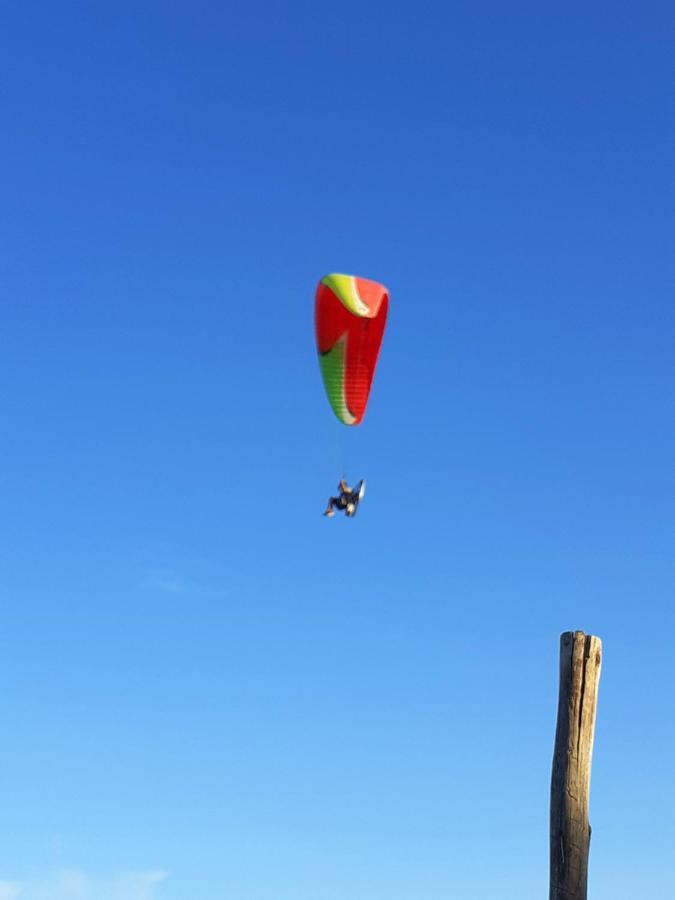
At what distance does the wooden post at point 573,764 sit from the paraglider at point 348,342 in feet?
44.4

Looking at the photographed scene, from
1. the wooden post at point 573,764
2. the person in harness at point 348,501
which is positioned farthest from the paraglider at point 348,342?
the wooden post at point 573,764

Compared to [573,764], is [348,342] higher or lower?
higher

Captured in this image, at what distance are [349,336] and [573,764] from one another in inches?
597

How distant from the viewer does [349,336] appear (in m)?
26.5

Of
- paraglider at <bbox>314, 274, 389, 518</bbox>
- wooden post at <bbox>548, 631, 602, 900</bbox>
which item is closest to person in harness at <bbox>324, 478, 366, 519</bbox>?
paraglider at <bbox>314, 274, 389, 518</bbox>

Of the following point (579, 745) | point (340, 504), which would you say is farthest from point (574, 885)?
point (340, 504)

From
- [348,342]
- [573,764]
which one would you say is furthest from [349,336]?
[573,764]

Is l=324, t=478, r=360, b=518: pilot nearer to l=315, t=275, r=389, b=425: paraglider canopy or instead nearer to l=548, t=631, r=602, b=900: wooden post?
l=315, t=275, r=389, b=425: paraglider canopy

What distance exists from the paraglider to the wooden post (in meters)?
13.5

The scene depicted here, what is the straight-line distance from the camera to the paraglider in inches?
1030

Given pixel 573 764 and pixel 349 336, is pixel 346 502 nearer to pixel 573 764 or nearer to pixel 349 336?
pixel 349 336

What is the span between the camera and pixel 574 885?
12078 millimetres

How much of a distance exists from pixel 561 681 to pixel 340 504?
13793mm

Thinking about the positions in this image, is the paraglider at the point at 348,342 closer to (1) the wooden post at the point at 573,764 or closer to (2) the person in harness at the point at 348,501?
(2) the person in harness at the point at 348,501
